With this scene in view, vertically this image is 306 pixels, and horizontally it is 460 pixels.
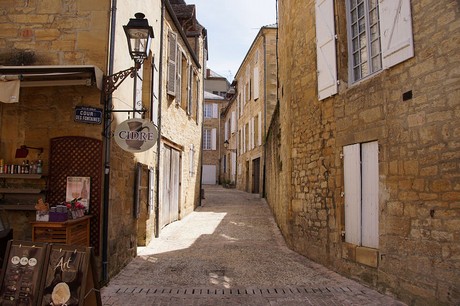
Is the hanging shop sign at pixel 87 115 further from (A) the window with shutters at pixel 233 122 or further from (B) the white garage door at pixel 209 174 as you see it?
(B) the white garage door at pixel 209 174

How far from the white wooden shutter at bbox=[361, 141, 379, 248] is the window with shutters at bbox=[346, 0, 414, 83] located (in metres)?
1.11

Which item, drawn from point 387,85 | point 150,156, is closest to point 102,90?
point 150,156

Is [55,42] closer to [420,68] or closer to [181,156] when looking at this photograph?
[420,68]

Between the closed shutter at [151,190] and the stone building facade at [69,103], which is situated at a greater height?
the stone building facade at [69,103]

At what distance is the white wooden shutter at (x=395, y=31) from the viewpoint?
15.2 feet

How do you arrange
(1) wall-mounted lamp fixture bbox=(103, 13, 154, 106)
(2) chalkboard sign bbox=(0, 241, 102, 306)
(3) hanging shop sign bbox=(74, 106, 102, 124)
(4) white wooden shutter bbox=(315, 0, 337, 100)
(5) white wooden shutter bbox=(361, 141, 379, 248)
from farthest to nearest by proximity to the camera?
(4) white wooden shutter bbox=(315, 0, 337, 100)
(5) white wooden shutter bbox=(361, 141, 379, 248)
(3) hanging shop sign bbox=(74, 106, 102, 124)
(1) wall-mounted lamp fixture bbox=(103, 13, 154, 106)
(2) chalkboard sign bbox=(0, 241, 102, 306)

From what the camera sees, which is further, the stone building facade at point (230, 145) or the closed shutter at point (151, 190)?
the stone building facade at point (230, 145)

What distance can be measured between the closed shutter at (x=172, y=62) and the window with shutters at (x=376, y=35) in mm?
4683

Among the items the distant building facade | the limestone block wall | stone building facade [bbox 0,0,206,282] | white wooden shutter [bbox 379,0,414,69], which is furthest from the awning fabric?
the distant building facade

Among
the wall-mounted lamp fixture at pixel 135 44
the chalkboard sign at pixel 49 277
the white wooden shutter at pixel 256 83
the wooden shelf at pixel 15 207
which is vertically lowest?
the chalkboard sign at pixel 49 277

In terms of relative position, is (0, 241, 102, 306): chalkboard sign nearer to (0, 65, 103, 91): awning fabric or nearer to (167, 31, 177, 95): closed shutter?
(0, 65, 103, 91): awning fabric

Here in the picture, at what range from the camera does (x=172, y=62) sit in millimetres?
9766

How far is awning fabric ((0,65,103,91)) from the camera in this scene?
4.46 meters

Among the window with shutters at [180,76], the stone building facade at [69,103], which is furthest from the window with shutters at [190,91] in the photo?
the stone building facade at [69,103]
